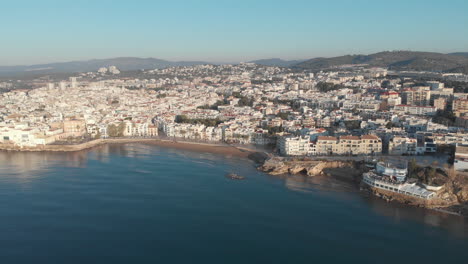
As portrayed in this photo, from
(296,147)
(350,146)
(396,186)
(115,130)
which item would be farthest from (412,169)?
(115,130)

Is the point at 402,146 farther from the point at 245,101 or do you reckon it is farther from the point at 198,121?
the point at 245,101

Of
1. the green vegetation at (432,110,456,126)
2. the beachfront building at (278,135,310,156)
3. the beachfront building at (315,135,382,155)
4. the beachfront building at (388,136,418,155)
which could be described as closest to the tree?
the beachfront building at (388,136,418,155)

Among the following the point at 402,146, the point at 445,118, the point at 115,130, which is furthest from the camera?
the point at 115,130

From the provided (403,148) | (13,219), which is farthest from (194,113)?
(13,219)

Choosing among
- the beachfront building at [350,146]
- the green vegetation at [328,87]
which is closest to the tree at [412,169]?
the beachfront building at [350,146]

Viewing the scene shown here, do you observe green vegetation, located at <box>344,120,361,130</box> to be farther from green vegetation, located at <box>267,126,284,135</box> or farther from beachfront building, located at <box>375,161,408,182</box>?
beachfront building, located at <box>375,161,408,182</box>

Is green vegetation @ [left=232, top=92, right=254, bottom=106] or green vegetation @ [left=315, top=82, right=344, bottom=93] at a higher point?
green vegetation @ [left=315, top=82, right=344, bottom=93]
